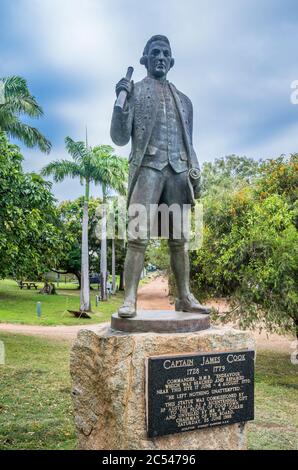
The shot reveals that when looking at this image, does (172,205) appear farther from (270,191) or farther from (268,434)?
(270,191)

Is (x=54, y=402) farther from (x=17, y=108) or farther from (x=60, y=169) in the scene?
(x=60, y=169)

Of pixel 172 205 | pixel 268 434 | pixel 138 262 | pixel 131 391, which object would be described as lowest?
pixel 268 434

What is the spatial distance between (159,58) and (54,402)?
5.26m

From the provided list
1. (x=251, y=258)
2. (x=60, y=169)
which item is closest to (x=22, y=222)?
(x=251, y=258)

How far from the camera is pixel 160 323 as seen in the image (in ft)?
13.8

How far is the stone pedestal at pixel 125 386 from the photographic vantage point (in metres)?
3.98

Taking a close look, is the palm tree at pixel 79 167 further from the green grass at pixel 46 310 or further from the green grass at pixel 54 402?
the green grass at pixel 54 402

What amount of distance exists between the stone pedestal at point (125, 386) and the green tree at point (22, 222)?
5.88 metres

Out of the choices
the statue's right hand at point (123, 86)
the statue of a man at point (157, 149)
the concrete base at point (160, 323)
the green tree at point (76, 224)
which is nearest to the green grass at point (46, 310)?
the green tree at point (76, 224)

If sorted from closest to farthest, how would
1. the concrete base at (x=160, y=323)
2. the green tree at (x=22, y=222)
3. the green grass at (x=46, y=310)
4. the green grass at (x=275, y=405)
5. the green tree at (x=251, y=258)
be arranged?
the concrete base at (x=160, y=323) → the green grass at (x=275, y=405) → the green tree at (x=251, y=258) → the green tree at (x=22, y=222) → the green grass at (x=46, y=310)
